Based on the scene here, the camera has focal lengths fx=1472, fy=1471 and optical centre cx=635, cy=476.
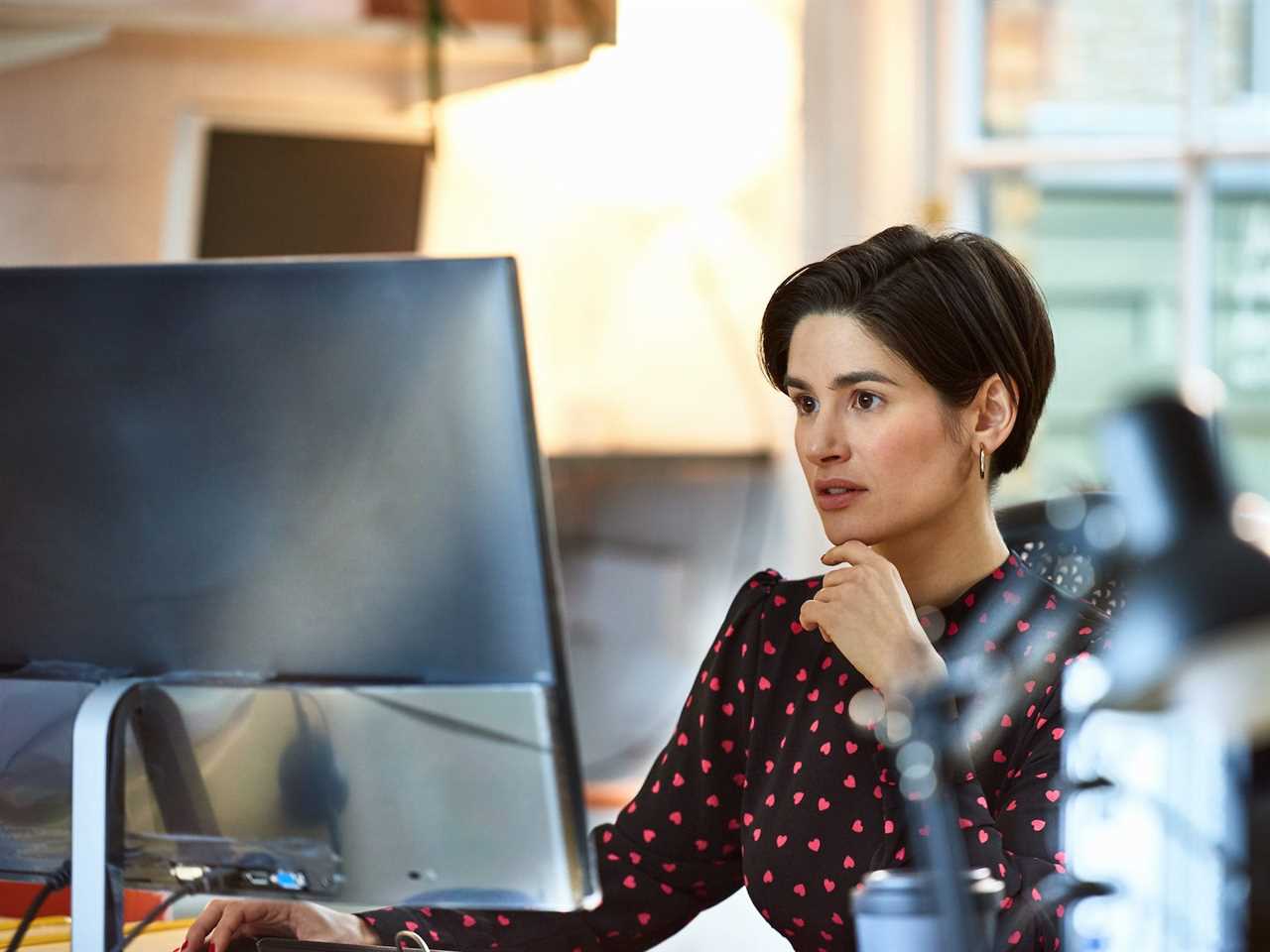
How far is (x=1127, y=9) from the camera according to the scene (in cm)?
230

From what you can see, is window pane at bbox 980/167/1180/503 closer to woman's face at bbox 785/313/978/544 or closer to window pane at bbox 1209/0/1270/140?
window pane at bbox 1209/0/1270/140

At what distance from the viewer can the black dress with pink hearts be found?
1091 millimetres

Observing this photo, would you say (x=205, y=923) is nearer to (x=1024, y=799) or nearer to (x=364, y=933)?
(x=364, y=933)

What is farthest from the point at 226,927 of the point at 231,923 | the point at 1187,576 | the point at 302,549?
the point at 1187,576

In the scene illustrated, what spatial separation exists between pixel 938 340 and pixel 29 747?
726mm

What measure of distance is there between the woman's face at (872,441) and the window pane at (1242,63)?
4.42 ft

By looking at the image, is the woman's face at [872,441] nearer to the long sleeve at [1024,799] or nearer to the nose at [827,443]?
the nose at [827,443]

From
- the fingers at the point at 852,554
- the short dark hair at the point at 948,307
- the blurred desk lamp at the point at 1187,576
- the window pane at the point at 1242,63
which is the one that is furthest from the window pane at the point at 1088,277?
the blurred desk lamp at the point at 1187,576

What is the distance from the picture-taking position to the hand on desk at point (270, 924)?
3.29 feet

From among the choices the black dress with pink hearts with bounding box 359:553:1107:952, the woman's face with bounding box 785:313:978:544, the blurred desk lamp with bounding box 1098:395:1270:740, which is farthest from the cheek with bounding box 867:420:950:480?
the blurred desk lamp with bounding box 1098:395:1270:740

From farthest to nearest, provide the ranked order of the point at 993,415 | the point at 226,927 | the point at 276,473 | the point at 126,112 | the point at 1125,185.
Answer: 1. the point at 1125,185
2. the point at 126,112
3. the point at 993,415
4. the point at 226,927
5. the point at 276,473

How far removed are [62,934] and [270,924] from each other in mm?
200

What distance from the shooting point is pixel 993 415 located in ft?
3.97

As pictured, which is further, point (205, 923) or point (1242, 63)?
point (1242, 63)
